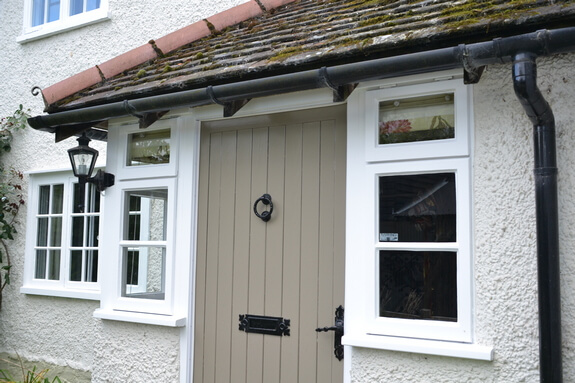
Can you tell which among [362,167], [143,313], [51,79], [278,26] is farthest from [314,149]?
[51,79]

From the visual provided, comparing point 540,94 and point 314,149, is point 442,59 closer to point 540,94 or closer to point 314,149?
point 540,94

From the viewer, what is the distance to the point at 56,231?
7875 millimetres

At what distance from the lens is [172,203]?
15.6 ft

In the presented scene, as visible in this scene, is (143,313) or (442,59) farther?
(143,313)

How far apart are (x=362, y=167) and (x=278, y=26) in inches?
69.6

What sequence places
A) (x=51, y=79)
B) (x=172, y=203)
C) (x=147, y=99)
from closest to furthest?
(x=147, y=99) < (x=172, y=203) < (x=51, y=79)

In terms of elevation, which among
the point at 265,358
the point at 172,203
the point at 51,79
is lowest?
the point at 265,358

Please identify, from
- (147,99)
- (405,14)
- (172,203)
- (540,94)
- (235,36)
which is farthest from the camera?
(235,36)

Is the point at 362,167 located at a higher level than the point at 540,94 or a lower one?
lower

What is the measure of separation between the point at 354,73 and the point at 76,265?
5293mm

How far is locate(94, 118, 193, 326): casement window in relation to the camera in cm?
476

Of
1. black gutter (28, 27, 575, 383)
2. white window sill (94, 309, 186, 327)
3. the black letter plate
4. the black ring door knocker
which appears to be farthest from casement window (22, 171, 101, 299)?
black gutter (28, 27, 575, 383)

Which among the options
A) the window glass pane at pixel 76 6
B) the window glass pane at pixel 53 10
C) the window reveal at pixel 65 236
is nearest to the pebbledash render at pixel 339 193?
the window reveal at pixel 65 236

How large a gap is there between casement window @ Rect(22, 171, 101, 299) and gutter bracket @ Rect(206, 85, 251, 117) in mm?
3671
